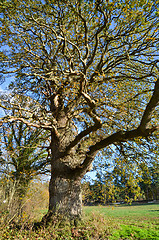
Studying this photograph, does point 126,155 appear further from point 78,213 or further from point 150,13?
point 150,13

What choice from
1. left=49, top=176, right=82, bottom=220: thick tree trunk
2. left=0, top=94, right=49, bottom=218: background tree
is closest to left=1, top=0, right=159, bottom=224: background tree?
left=49, top=176, right=82, bottom=220: thick tree trunk

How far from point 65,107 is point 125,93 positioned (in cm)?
315

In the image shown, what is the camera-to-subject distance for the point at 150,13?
16.7 feet

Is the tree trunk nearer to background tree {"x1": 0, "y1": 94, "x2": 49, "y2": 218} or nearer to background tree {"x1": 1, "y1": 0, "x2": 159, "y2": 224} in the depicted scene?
background tree {"x1": 1, "y1": 0, "x2": 159, "y2": 224}

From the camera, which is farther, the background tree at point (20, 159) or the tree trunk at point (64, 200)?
the background tree at point (20, 159)

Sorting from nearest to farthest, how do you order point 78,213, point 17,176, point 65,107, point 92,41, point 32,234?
point 32,234 → point 78,213 → point 92,41 → point 65,107 → point 17,176

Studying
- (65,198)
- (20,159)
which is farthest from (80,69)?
(20,159)

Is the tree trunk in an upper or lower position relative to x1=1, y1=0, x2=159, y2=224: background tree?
lower

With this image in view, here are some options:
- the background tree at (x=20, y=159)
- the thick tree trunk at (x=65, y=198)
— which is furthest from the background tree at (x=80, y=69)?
the background tree at (x=20, y=159)

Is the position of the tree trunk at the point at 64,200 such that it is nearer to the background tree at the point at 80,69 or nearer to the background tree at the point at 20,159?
the background tree at the point at 80,69

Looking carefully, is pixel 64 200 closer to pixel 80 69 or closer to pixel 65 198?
pixel 65 198

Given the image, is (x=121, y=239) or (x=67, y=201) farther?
(x=67, y=201)

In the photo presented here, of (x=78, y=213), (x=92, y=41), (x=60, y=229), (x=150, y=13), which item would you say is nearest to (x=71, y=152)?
(x=78, y=213)

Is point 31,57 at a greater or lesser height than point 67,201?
greater
